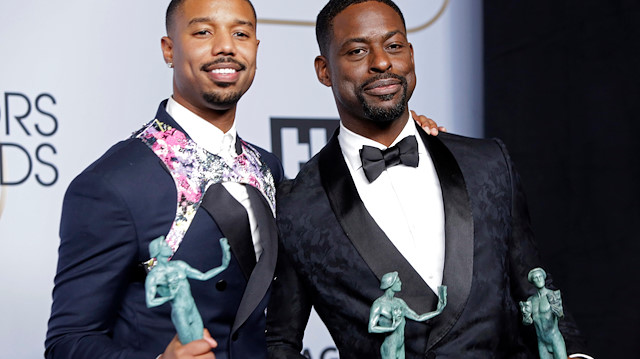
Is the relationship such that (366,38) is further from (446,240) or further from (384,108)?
(446,240)

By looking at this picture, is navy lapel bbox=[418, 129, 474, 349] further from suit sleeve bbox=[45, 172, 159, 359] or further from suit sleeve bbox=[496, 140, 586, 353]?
suit sleeve bbox=[45, 172, 159, 359]

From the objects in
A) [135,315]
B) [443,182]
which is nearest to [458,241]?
[443,182]

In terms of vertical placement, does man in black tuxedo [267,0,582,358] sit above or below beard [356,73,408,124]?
below

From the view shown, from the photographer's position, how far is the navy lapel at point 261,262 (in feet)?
5.49

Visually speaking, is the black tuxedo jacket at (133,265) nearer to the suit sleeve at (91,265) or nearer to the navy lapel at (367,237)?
the suit sleeve at (91,265)

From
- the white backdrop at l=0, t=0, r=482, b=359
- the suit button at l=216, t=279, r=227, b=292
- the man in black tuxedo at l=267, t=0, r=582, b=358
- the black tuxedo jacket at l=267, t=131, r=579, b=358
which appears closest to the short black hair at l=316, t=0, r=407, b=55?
the man in black tuxedo at l=267, t=0, r=582, b=358

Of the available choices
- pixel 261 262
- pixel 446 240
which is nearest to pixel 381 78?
pixel 446 240

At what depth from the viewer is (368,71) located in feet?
5.92

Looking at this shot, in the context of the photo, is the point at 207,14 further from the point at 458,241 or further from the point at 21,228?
the point at 21,228

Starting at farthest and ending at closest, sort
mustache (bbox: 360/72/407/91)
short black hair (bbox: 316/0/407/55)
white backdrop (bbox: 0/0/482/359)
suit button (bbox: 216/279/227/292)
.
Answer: white backdrop (bbox: 0/0/482/359) < short black hair (bbox: 316/0/407/55) < mustache (bbox: 360/72/407/91) < suit button (bbox: 216/279/227/292)

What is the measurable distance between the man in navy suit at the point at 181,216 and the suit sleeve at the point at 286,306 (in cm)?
4

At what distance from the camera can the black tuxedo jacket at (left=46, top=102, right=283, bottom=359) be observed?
5.11 ft

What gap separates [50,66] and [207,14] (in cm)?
128

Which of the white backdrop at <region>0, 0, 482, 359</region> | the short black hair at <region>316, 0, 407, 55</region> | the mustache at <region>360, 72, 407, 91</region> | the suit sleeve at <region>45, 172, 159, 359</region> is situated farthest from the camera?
the white backdrop at <region>0, 0, 482, 359</region>
